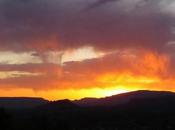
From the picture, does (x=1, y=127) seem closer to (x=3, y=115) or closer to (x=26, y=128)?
(x=3, y=115)

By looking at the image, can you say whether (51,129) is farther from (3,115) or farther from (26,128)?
(3,115)

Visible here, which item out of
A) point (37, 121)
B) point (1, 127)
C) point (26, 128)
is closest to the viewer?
point (1, 127)

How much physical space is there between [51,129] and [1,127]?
3004 cm

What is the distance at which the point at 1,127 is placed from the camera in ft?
388

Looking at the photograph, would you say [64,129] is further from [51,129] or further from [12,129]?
[12,129]

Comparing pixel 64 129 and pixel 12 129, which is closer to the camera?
pixel 12 129

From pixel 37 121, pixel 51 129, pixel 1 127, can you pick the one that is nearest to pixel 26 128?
pixel 51 129

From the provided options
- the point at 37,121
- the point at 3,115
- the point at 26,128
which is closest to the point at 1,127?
the point at 3,115

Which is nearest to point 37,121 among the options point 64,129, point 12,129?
point 64,129

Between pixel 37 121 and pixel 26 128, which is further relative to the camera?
pixel 37 121

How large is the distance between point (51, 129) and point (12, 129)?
2504cm

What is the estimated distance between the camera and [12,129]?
123m

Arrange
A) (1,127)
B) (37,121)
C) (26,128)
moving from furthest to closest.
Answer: (37,121) → (26,128) → (1,127)

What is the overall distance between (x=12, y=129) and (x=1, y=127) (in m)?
5.03
